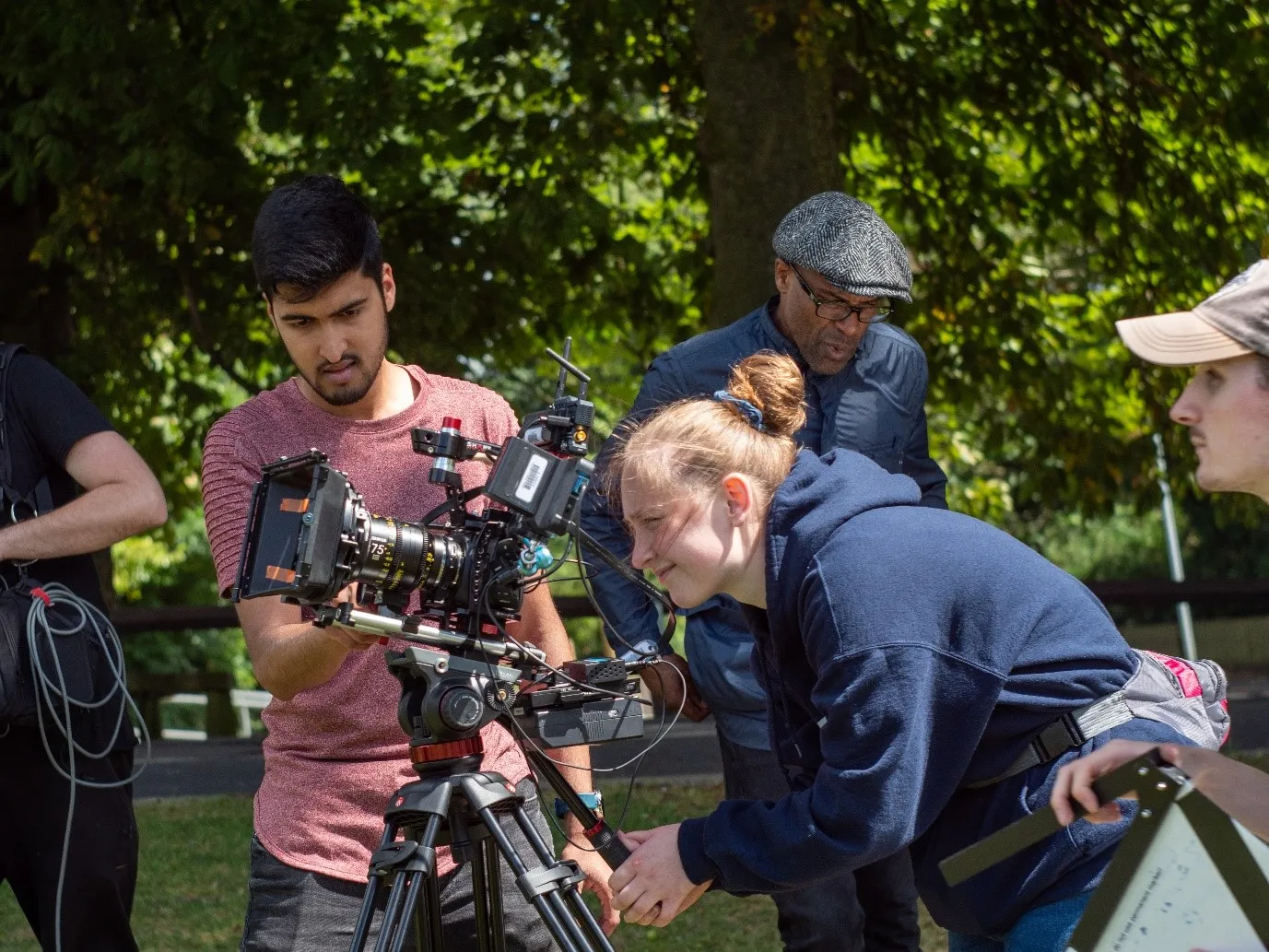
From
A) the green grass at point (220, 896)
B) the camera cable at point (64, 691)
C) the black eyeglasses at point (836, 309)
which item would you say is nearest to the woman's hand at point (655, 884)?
the camera cable at point (64, 691)

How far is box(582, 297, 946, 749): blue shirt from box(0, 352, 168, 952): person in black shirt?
1.13m

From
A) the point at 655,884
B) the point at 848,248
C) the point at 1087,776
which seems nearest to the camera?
the point at 1087,776

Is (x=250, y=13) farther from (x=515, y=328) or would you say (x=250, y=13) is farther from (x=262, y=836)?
(x=262, y=836)

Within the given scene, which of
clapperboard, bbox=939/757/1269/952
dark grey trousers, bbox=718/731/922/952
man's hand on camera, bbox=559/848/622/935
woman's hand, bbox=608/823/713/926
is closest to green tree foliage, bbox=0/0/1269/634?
dark grey trousers, bbox=718/731/922/952

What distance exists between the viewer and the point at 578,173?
8.83 meters

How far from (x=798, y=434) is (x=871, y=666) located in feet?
6.17

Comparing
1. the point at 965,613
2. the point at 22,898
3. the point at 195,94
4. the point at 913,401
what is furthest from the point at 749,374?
the point at 195,94

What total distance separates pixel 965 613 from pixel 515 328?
7.70m

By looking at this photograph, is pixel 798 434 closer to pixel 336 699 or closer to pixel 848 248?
pixel 848 248

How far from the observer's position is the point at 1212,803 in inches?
78.7

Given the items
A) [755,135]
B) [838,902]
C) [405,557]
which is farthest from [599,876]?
[755,135]

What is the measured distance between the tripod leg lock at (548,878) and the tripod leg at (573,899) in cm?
1

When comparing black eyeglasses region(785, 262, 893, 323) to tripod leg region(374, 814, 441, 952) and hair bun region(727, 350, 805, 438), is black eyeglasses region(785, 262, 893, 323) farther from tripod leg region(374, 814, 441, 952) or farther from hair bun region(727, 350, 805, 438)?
tripod leg region(374, 814, 441, 952)

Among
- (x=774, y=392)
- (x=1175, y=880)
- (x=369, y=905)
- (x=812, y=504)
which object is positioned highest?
(x=774, y=392)
